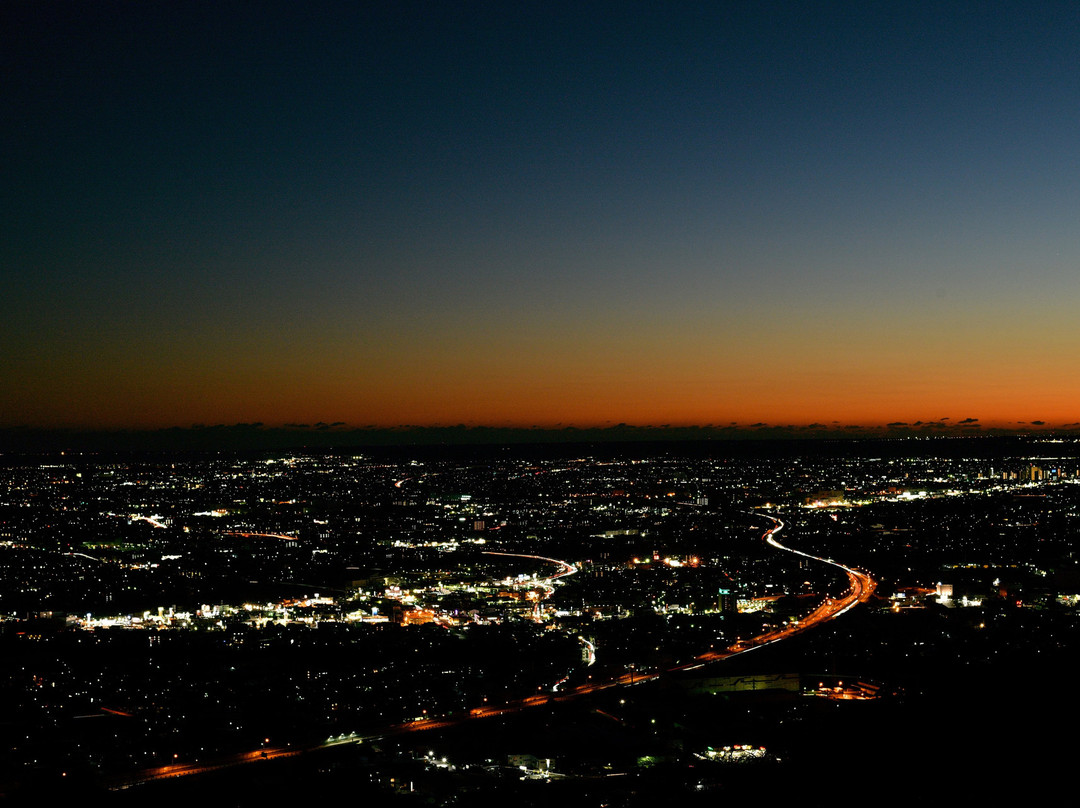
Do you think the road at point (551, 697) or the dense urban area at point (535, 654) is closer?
the dense urban area at point (535, 654)

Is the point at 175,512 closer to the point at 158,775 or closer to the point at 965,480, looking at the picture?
the point at 158,775

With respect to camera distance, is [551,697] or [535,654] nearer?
[551,697]

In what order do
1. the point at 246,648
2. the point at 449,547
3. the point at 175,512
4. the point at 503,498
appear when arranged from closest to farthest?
the point at 246,648
the point at 449,547
the point at 175,512
the point at 503,498

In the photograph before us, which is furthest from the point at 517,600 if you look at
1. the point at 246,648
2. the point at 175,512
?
the point at 175,512

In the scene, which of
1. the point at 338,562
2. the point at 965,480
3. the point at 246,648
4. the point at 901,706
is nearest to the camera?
the point at 901,706

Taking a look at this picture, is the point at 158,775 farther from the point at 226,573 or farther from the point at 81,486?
the point at 81,486

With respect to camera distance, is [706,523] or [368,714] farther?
[706,523]

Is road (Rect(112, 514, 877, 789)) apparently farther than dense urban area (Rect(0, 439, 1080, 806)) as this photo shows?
Yes
